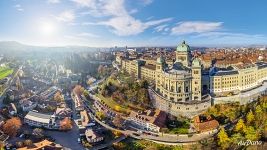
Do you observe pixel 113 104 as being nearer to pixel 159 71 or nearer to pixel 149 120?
pixel 149 120

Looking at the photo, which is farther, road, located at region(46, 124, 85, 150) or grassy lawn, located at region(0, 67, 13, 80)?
grassy lawn, located at region(0, 67, 13, 80)

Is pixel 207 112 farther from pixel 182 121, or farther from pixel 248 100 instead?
pixel 248 100

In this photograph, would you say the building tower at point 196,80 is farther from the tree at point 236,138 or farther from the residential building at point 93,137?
the residential building at point 93,137

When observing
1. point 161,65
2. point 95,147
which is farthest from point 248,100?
point 95,147

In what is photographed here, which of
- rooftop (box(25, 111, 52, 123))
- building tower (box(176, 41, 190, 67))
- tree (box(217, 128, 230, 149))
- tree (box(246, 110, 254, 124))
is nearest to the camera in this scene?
tree (box(217, 128, 230, 149))

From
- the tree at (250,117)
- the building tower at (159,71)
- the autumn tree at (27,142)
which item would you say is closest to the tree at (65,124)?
the autumn tree at (27,142)

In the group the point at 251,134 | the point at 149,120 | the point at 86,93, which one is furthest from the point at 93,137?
the point at 86,93

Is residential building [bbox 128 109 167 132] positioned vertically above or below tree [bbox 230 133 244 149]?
above

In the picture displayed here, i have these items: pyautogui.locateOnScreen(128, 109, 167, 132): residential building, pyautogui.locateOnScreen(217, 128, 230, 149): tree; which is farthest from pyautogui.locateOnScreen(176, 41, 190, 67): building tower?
pyautogui.locateOnScreen(217, 128, 230, 149): tree

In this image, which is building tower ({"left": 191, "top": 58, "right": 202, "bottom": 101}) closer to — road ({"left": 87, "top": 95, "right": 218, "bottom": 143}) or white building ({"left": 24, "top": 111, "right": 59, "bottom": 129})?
road ({"left": 87, "top": 95, "right": 218, "bottom": 143})
